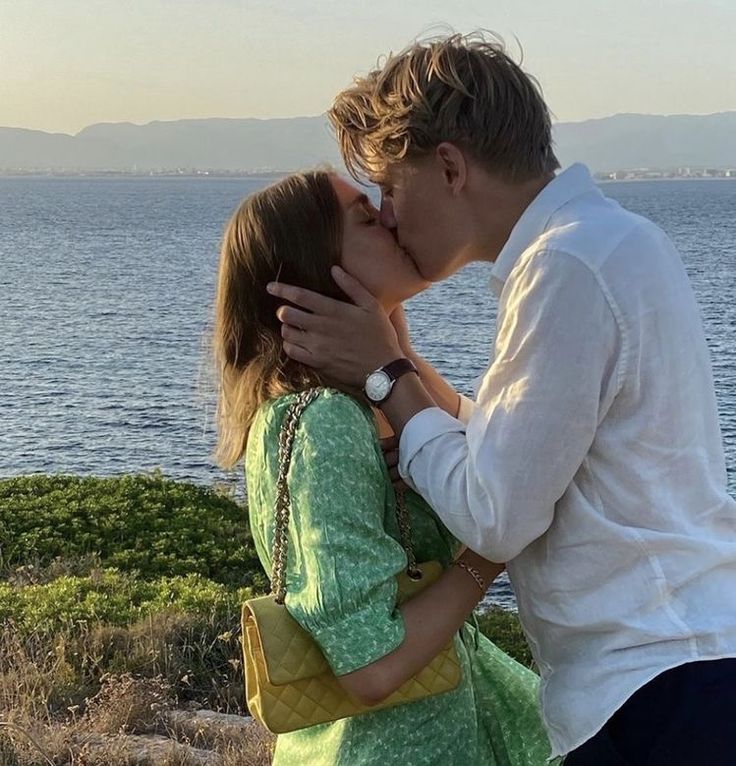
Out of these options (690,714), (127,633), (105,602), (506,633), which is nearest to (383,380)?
(690,714)

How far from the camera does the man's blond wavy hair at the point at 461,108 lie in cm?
245

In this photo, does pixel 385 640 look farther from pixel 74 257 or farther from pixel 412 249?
pixel 74 257

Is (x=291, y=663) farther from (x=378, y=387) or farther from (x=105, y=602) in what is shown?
(x=105, y=602)

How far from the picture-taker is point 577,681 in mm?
2391

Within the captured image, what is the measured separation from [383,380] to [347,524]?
0.37m

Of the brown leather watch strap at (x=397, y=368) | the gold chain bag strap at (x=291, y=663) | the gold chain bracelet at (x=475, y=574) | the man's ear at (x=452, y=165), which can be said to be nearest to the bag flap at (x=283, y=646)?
the gold chain bag strap at (x=291, y=663)

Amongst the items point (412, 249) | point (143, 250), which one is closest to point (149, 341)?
point (412, 249)

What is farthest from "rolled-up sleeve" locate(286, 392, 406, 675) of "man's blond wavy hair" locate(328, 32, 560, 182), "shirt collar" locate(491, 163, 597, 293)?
"man's blond wavy hair" locate(328, 32, 560, 182)

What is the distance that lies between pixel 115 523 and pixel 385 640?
13.6 m

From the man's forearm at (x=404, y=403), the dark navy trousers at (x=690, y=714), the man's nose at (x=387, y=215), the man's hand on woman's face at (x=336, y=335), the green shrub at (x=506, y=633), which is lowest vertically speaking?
the green shrub at (x=506, y=633)

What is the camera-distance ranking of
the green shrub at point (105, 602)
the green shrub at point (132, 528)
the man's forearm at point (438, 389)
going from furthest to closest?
the green shrub at point (132, 528)
the green shrub at point (105, 602)
the man's forearm at point (438, 389)

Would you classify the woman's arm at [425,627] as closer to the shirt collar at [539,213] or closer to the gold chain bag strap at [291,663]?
the gold chain bag strap at [291,663]

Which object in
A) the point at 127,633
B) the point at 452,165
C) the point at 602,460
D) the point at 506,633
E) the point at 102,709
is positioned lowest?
the point at 506,633

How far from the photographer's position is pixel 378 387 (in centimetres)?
261
